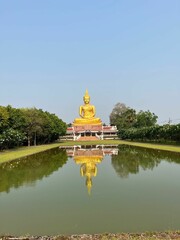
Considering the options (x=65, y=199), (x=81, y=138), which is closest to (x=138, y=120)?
(x=81, y=138)

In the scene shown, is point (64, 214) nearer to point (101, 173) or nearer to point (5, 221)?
point (5, 221)

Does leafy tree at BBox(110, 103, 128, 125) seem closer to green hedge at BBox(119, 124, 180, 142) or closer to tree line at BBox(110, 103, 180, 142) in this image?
tree line at BBox(110, 103, 180, 142)

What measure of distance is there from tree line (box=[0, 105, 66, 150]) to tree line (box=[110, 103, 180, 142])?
15.4m

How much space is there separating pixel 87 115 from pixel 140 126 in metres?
12.9

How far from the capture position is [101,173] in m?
16.0

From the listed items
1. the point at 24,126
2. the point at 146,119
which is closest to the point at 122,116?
the point at 146,119

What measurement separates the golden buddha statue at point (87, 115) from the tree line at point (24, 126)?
795 centimetres

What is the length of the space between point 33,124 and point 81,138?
78.5 feet

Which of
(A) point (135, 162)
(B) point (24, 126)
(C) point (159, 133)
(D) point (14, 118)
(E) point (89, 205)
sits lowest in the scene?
(E) point (89, 205)

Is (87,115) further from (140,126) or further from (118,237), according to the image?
(118,237)

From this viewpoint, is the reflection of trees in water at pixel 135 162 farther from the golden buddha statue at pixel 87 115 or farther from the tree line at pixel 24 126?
the golden buddha statue at pixel 87 115

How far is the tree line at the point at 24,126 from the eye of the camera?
3419cm

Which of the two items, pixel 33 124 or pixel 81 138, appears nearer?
pixel 33 124

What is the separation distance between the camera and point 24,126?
1698 inches
